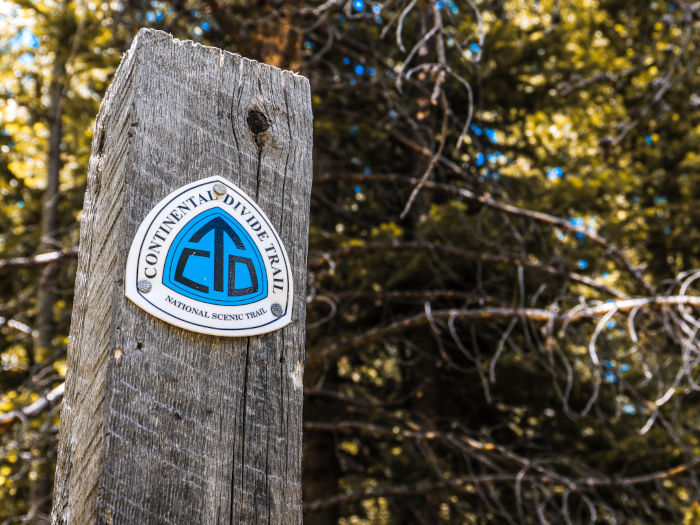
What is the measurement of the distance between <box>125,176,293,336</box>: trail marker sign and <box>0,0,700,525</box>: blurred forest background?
115 inches

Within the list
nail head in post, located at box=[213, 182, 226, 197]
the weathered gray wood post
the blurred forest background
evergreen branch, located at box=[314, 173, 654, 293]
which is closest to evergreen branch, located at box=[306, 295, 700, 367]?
the blurred forest background

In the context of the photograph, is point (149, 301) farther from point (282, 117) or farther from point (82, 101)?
point (82, 101)

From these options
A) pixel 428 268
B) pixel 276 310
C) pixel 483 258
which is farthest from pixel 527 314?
pixel 276 310

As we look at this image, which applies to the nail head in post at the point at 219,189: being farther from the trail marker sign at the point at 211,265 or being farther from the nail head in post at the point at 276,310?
the nail head in post at the point at 276,310

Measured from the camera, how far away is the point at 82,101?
7742 millimetres

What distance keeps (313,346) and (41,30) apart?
4.32 metres

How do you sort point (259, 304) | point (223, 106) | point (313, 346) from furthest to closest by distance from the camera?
point (313, 346) < point (223, 106) < point (259, 304)

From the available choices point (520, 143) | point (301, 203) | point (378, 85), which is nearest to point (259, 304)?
point (301, 203)

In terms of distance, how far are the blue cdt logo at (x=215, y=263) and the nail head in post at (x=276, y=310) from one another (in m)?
0.03

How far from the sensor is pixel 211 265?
139cm

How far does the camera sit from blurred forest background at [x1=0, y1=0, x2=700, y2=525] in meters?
5.03

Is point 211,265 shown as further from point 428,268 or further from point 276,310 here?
point 428,268

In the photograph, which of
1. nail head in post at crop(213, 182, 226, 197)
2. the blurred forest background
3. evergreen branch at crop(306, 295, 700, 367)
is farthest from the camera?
the blurred forest background

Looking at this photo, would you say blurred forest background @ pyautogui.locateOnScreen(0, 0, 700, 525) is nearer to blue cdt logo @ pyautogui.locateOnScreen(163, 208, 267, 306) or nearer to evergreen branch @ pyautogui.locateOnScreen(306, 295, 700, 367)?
evergreen branch @ pyautogui.locateOnScreen(306, 295, 700, 367)
